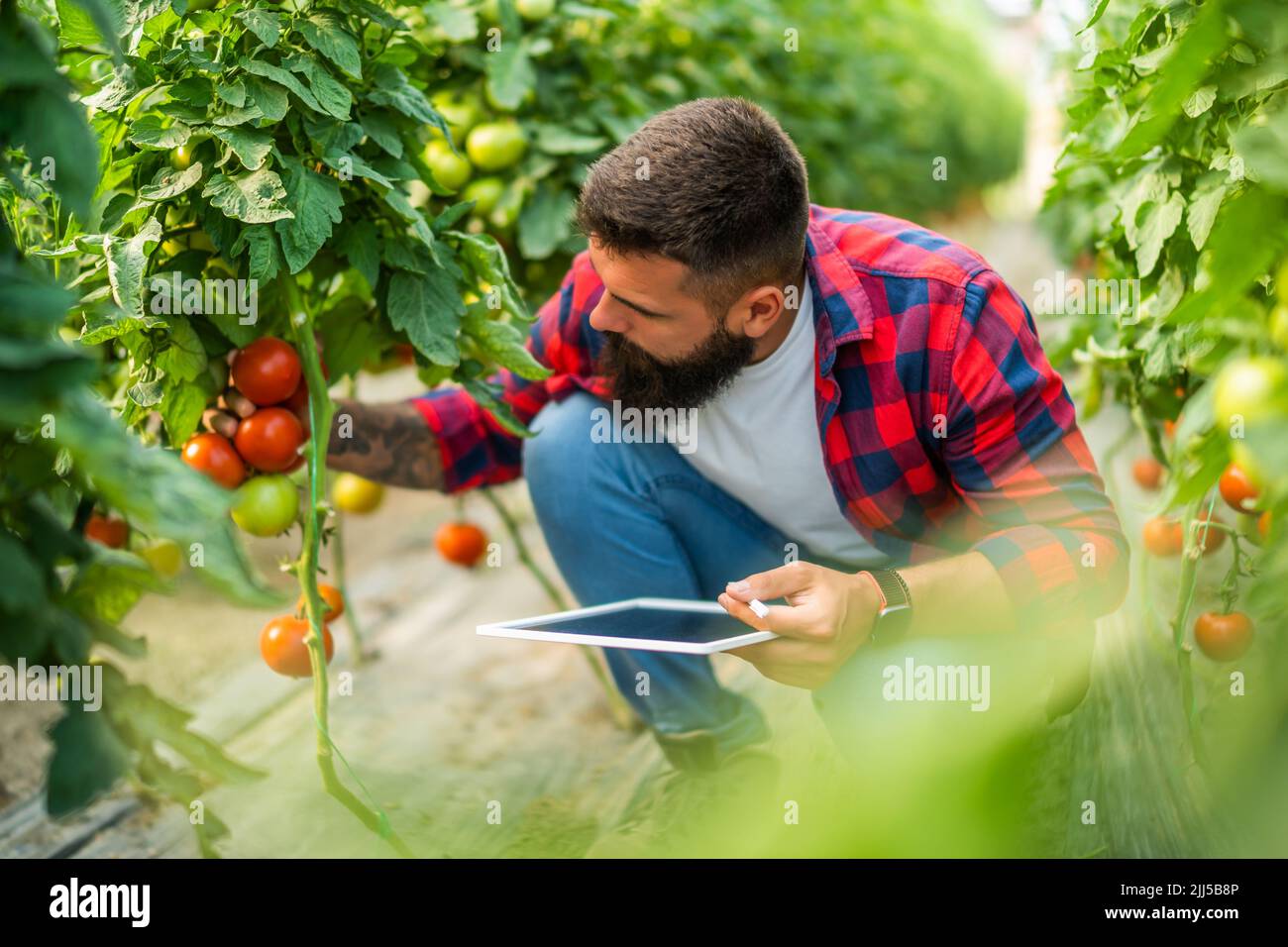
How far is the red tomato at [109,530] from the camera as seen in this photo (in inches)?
59.6

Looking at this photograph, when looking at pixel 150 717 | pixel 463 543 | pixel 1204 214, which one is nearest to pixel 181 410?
pixel 150 717

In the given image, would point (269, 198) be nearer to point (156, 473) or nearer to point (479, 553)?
point (156, 473)

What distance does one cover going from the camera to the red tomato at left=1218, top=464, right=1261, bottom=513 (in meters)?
1.65

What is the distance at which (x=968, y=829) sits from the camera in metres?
0.62

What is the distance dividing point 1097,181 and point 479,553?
1.53 meters

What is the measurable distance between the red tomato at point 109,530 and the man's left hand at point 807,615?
2.68ft

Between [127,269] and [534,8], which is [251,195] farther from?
[534,8]

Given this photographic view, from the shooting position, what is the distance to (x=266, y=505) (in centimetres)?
146

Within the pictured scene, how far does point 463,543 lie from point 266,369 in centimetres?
88

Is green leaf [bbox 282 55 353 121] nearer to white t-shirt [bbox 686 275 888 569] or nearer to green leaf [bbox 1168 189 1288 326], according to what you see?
white t-shirt [bbox 686 275 888 569]

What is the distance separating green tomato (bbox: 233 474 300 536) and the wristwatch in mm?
771

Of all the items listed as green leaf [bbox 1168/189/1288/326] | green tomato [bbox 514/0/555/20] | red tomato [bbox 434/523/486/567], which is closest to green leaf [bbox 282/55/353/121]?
green tomato [bbox 514/0/555/20]
